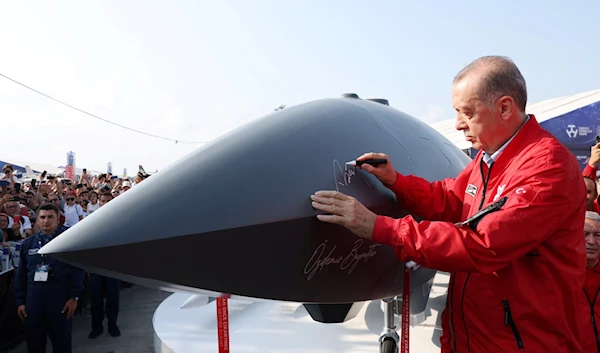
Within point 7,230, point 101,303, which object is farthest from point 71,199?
point 101,303

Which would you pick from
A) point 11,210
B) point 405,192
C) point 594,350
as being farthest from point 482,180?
point 11,210

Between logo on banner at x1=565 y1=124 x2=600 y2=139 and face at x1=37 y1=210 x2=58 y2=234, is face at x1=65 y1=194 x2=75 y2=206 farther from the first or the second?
logo on banner at x1=565 y1=124 x2=600 y2=139

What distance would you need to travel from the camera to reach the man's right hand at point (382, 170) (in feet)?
7.64

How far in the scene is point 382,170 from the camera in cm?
238

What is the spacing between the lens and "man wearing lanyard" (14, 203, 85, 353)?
5031 millimetres

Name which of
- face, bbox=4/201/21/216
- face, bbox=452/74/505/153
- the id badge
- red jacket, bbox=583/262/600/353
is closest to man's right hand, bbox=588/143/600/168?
red jacket, bbox=583/262/600/353

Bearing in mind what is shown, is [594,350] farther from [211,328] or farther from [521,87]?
→ [211,328]

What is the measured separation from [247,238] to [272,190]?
247mm

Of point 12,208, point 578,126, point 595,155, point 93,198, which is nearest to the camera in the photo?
Answer: point 595,155

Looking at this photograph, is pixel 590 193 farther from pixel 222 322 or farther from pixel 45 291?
pixel 45 291

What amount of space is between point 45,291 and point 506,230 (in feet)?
16.5

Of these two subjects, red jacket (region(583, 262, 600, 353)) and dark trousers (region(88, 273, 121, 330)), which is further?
dark trousers (region(88, 273, 121, 330))

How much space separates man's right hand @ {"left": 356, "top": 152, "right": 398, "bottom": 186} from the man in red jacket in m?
0.43

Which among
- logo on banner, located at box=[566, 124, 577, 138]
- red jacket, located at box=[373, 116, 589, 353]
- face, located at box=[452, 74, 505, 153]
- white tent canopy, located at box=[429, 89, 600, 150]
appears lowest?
red jacket, located at box=[373, 116, 589, 353]
